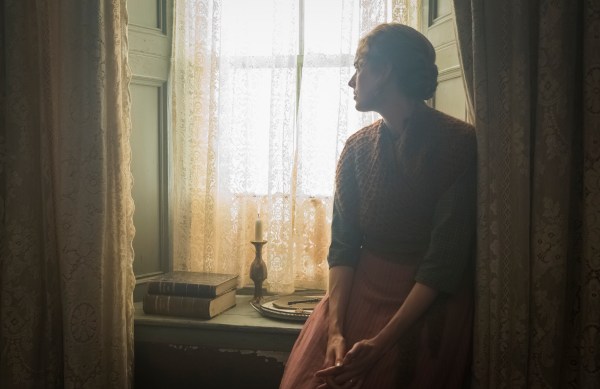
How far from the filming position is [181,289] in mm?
1964

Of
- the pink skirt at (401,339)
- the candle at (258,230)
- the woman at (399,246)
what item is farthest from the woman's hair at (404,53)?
the candle at (258,230)

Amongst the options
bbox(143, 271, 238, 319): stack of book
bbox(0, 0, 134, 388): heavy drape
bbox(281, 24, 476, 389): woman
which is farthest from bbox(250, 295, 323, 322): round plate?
bbox(0, 0, 134, 388): heavy drape

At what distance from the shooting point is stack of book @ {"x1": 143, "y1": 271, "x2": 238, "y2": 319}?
1948 mm

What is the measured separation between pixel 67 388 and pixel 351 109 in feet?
4.30

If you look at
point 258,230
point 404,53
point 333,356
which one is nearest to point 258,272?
point 258,230

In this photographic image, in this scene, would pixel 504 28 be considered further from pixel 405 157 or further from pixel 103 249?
pixel 103 249

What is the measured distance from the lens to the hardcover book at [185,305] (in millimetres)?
1948

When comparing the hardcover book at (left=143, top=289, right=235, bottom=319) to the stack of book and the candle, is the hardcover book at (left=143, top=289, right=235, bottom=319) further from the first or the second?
the candle

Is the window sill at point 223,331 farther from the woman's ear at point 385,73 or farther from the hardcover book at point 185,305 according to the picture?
the woman's ear at point 385,73

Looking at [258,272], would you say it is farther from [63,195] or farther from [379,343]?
[379,343]

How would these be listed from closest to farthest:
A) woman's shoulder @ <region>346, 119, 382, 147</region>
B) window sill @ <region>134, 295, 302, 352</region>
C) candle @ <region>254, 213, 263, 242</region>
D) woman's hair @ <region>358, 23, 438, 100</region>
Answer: woman's hair @ <region>358, 23, 438, 100</region> < woman's shoulder @ <region>346, 119, 382, 147</region> < window sill @ <region>134, 295, 302, 352</region> < candle @ <region>254, 213, 263, 242</region>

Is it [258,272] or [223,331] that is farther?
[258,272]

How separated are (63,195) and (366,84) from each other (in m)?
0.97

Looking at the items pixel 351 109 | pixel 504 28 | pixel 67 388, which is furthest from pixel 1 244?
pixel 504 28
